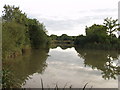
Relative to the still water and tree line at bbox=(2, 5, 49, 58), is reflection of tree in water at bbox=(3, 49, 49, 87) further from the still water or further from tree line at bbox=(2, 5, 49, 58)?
tree line at bbox=(2, 5, 49, 58)

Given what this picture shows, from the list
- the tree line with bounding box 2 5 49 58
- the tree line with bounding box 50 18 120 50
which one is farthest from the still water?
the tree line with bounding box 50 18 120 50


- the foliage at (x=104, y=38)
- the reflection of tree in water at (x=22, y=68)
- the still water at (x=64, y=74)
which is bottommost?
the still water at (x=64, y=74)

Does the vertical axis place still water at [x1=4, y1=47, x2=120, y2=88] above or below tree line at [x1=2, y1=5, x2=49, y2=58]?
below

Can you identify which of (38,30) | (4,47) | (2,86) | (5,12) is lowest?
(2,86)

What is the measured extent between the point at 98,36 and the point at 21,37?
20761 millimetres

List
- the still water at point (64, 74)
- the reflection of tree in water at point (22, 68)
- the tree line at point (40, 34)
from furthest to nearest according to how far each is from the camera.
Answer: the tree line at point (40, 34) → the reflection of tree in water at point (22, 68) → the still water at point (64, 74)

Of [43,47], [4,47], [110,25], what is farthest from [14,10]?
[110,25]

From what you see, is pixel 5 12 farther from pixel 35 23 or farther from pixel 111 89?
pixel 111 89

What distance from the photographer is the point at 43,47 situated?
32.6 m

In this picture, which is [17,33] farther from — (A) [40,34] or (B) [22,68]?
(A) [40,34]

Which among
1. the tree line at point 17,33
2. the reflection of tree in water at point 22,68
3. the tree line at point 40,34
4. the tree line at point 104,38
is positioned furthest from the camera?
the tree line at point 104,38

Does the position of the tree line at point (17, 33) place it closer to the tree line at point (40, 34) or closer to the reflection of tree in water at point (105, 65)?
the tree line at point (40, 34)

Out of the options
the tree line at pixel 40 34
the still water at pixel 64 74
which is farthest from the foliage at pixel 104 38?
the still water at pixel 64 74

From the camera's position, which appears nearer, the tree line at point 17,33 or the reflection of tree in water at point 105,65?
the reflection of tree in water at point 105,65
